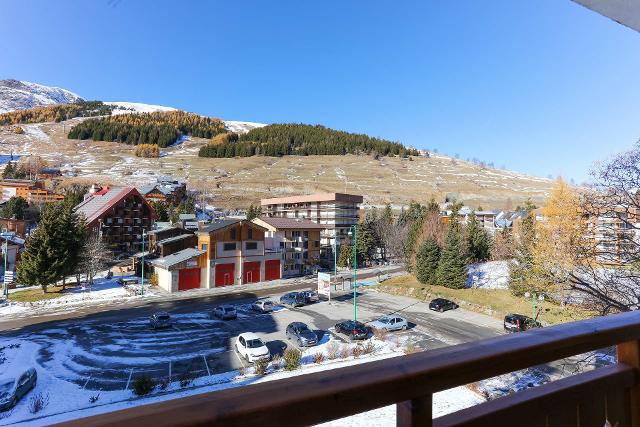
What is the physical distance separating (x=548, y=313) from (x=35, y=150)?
11524 centimetres

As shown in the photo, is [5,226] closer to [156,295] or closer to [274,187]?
[156,295]

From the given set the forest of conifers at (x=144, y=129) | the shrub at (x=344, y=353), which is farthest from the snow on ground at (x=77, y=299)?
the forest of conifers at (x=144, y=129)

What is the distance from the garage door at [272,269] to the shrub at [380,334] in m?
15.2

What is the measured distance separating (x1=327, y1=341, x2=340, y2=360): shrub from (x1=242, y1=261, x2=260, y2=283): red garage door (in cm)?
1521

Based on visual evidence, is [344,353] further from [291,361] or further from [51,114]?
[51,114]

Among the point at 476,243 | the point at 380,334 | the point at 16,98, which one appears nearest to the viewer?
the point at 380,334

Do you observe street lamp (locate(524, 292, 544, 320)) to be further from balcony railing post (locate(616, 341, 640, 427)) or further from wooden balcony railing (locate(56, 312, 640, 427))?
wooden balcony railing (locate(56, 312, 640, 427))

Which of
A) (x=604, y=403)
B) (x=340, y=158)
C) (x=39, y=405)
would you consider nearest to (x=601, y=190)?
(x=604, y=403)

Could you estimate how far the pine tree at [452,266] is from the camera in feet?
77.4

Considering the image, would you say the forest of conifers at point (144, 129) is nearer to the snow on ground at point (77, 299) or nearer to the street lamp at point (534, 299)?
the snow on ground at point (77, 299)

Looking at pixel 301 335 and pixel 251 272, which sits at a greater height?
pixel 301 335

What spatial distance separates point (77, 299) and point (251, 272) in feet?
38.4

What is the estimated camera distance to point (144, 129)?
114 m

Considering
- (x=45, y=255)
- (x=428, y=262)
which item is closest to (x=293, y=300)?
(x=428, y=262)
